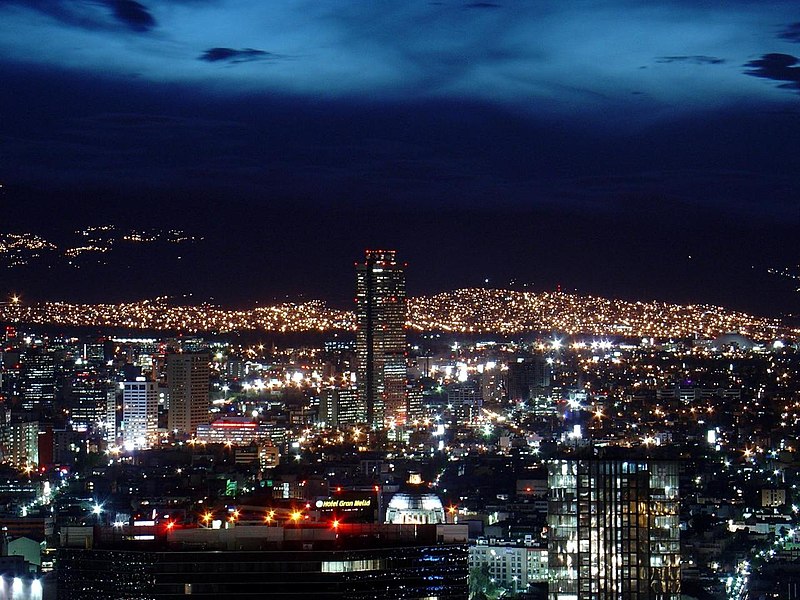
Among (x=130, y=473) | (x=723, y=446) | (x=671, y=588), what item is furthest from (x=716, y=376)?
(x=671, y=588)

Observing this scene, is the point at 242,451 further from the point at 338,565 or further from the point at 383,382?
the point at 338,565

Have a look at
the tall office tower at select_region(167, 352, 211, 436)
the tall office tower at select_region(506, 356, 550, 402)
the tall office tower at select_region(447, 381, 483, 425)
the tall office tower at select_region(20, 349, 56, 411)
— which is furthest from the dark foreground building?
the tall office tower at select_region(506, 356, 550, 402)

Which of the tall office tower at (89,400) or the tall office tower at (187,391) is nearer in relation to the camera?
the tall office tower at (89,400)

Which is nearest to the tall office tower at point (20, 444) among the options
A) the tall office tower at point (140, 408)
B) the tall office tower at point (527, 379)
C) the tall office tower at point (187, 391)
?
the tall office tower at point (140, 408)

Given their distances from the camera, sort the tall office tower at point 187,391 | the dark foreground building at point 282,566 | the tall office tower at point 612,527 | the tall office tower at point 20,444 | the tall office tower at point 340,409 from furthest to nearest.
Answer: the tall office tower at point 340,409 < the tall office tower at point 187,391 < the tall office tower at point 20,444 < the tall office tower at point 612,527 < the dark foreground building at point 282,566

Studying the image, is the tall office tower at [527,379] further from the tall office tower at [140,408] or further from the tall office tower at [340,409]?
the tall office tower at [140,408]

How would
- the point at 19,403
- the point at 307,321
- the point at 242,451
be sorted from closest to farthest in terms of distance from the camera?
the point at 242,451
the point at 19,403
the point at 307,321

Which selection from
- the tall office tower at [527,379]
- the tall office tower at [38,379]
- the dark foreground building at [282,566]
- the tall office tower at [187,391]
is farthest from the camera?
the tall office tower at [527,379]
